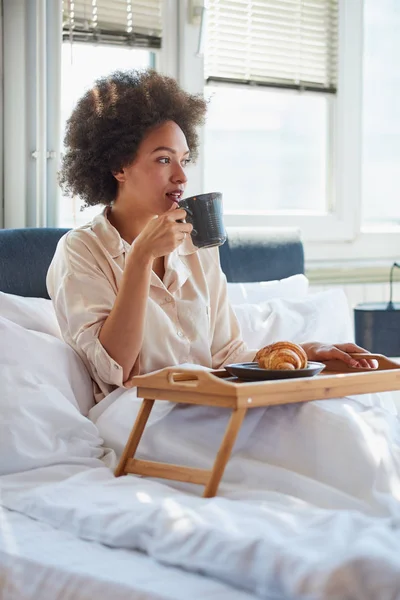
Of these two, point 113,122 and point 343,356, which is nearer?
point 343,356

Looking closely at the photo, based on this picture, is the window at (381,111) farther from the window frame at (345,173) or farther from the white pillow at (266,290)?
the white pillow at (266,290)

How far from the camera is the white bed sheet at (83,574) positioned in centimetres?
112

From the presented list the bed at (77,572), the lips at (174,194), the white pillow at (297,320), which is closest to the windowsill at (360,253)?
the white pillow at (297,320)

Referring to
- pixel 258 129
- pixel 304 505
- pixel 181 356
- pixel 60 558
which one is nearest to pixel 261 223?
pixel 258 129

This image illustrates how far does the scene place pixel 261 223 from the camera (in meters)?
3.42

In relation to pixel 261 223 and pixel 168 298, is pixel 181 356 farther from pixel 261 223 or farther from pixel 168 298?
pixel 261 223

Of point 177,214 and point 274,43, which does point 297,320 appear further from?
point 274,43

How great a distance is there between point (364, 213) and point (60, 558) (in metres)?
2.82

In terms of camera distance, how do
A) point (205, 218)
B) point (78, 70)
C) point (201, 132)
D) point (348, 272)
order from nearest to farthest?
Result: point (205, 218)
point (78, 70)
point (201, 132)
point (348, 272)

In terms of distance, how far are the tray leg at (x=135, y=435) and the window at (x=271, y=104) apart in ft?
5.86

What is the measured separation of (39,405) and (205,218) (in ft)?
1.63

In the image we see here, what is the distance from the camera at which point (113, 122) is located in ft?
7.06

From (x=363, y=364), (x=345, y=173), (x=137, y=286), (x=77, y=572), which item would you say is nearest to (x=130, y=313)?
(x=137, y=286)

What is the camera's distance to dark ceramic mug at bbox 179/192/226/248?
179cm
